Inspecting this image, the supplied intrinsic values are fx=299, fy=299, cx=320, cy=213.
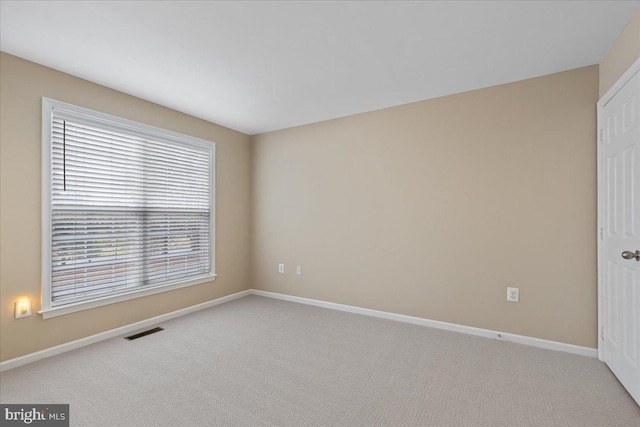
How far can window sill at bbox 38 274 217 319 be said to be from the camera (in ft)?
8.57

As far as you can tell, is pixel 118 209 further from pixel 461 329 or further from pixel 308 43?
pixel 461 329

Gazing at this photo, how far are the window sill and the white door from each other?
4.11 m

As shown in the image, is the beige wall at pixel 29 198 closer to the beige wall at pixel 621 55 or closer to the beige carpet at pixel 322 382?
the beige carpet at pixel 322 382

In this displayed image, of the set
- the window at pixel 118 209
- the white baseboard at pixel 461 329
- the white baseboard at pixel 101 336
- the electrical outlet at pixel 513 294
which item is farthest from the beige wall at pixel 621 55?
the white baseboard at pixel 101 336

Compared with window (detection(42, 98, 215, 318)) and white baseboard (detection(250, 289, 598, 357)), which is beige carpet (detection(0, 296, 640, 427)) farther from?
window (detection(42, 98, 215, 318))

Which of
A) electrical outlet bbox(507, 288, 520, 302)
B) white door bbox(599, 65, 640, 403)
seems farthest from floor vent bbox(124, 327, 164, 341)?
white door bbox(599, 65, 640, 403)

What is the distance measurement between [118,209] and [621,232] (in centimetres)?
434

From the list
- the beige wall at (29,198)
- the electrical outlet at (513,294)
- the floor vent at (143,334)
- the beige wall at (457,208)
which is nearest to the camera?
the beige wall at (29,198)

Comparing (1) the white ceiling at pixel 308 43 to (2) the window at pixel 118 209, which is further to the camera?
(2) the window at pixel 118 209

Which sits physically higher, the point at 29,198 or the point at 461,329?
the point at 29,198

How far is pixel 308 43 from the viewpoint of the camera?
225 cm

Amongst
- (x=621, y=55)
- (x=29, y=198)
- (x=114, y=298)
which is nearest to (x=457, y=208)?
(x=621, y=55)

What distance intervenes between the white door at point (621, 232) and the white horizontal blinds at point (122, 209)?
416 centimetres

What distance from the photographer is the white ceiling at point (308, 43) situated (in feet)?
6.21
